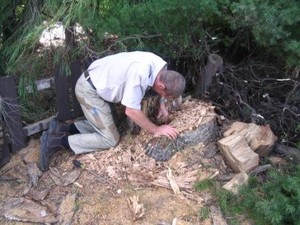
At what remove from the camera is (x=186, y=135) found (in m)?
3.58

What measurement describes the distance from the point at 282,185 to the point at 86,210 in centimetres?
165

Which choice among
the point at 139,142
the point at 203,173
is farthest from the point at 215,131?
the point at 139,142

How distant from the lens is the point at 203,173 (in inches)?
137

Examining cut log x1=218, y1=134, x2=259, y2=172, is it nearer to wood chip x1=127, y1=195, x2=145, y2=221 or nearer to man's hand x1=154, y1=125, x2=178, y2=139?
man's hand x1=154, y1=125, x2=178, y2=139

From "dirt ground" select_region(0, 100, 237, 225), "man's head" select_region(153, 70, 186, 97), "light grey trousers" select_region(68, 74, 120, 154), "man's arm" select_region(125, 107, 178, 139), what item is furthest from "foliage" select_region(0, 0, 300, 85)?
"dirt ground" select_region(0, 100, 237, 225)

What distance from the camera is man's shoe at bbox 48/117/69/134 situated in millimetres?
3947

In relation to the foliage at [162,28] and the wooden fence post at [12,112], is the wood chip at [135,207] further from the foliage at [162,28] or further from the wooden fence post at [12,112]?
the foliage at [162,28]

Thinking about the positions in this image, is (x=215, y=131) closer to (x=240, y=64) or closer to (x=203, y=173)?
(x=203, y=173)

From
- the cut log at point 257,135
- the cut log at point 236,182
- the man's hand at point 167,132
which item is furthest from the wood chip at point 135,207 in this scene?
the cut log at point 257,135

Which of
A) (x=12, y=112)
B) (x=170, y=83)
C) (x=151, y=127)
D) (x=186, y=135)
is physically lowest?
(x=186, y=135)

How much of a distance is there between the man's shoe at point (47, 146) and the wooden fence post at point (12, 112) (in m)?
0.29

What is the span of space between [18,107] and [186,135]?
1.69 m

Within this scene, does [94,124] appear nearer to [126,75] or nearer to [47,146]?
[47,146]

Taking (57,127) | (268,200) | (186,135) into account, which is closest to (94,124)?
(57,127)
